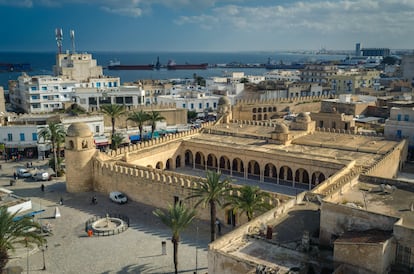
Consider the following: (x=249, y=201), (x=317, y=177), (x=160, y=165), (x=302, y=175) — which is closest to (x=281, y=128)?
(x=302, y=175)

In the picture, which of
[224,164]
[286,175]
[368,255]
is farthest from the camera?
[224,164]

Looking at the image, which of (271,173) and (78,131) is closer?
(78,131)

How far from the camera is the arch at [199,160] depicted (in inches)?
1671

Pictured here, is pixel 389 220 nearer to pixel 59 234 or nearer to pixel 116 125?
pixel 59 234

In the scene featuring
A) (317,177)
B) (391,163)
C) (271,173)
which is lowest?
(271,173)

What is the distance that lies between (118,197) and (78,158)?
493 centimetres

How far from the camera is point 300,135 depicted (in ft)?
136

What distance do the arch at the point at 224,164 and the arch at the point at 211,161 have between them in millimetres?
590

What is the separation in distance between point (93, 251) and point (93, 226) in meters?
2.97

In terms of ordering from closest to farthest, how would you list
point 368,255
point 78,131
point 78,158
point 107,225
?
point 368,255 < point 107,225 < point 78,131 < point 78,158

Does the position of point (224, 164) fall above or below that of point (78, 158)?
below

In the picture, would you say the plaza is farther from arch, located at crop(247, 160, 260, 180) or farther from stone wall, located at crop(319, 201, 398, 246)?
arch, located at crop(247, 160, 260, 180)

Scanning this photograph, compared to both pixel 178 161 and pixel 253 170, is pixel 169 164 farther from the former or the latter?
pixel 253 170

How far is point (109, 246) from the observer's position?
24312 mm
